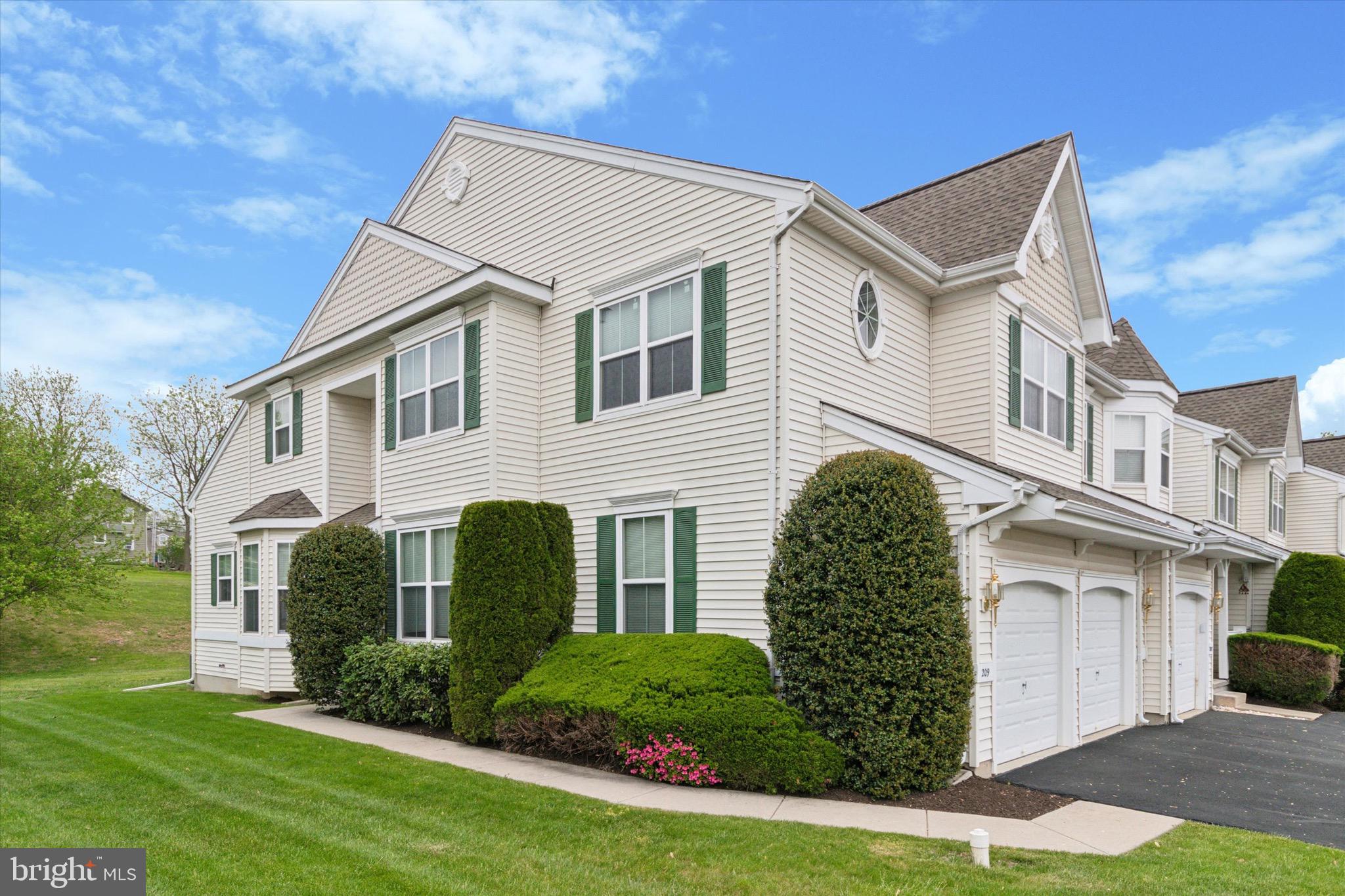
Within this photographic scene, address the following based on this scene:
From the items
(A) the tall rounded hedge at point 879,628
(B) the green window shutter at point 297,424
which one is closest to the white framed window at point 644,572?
(A) the tall rounded hedge at point 879,628

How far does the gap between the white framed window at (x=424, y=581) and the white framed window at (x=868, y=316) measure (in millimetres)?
6544

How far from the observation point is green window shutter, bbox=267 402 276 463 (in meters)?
18.5

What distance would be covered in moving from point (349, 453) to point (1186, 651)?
1623 cm

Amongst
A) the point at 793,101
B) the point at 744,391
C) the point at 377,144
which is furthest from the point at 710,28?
the point at 377,144

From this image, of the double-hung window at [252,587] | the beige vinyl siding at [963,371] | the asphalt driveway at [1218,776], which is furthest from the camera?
the double-hung window at [252,587]

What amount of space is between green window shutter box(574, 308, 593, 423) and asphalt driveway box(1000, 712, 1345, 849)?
7.03 m

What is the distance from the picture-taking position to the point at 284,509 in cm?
1670

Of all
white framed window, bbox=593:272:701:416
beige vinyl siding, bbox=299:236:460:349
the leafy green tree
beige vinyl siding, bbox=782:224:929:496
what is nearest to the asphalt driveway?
beige vinyl siding, bbox=782:224:929:496

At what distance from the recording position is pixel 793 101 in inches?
640

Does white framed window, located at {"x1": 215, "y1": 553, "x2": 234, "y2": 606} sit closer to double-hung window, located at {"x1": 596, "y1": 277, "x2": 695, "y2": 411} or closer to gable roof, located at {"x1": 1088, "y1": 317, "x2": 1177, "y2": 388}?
double-hung window, located at {"x1": 596, "y1": 277, "x2": 695, "y2": 411}

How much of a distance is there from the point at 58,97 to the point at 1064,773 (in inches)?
800

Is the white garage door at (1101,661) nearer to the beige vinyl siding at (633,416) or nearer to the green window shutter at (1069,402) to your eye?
the green window shutter at (1069,402)

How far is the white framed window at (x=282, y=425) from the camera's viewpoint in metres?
18.0

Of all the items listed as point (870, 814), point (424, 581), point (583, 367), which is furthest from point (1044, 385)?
point (424, 581)
